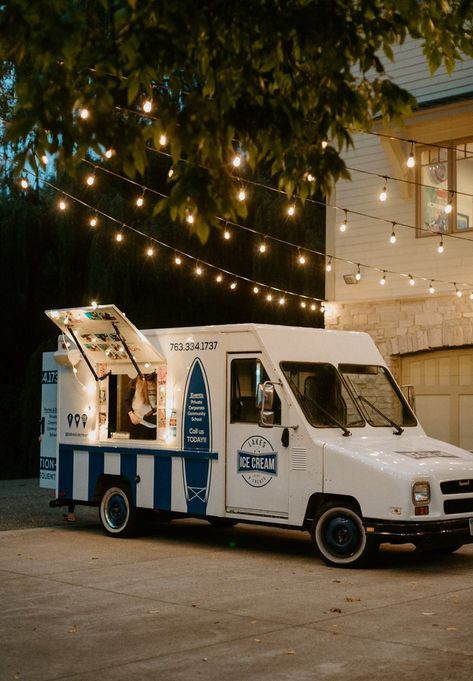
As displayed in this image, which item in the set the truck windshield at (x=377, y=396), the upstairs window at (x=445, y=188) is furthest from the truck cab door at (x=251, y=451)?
the upstairs window at (x=445, y=188)

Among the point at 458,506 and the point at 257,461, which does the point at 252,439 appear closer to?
the point at 257,461

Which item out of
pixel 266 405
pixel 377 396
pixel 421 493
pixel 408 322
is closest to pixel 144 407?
pixel 266 405

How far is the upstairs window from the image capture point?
667 inches

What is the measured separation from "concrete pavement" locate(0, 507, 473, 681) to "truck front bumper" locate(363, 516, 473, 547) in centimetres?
32

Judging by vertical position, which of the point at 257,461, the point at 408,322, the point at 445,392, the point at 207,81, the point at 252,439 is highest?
the point at 207,81

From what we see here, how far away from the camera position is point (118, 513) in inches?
520

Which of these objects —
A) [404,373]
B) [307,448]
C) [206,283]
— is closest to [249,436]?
[307,448]

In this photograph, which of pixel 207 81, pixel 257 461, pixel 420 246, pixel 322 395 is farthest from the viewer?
pixel 420 246

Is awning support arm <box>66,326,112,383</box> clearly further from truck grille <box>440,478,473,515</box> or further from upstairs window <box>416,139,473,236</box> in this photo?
upstairs window <box>416,139,473,236</box>

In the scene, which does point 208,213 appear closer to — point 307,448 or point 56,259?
point 307,448

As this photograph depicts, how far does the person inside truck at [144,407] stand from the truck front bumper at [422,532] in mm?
3335

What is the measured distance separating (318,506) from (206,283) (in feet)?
46.7

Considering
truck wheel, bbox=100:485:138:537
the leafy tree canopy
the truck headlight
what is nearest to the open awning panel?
truck wheel, bbox=100:485:138:537

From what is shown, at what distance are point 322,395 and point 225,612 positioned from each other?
12.1 feet
